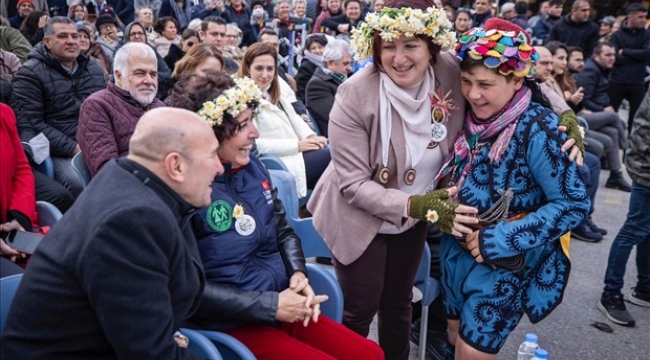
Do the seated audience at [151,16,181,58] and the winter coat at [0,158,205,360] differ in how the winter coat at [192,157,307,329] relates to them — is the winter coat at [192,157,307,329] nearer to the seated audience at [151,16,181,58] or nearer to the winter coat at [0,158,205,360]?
the winter coat at [0,158,205,360]

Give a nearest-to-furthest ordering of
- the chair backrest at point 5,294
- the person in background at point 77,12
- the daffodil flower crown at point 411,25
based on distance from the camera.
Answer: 1. the chair backrest at point 5,294
2. the daffodil flower crown at point 411,25
3. the person in background at point 77,12

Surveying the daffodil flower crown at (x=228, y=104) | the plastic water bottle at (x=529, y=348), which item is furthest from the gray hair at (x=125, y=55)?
the plastic water bottle at (x=529, y=348)

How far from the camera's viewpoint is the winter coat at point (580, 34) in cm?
958

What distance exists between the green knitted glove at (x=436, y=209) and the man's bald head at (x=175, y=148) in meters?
0.88

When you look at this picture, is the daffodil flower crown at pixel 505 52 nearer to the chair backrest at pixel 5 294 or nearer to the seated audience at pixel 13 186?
the chair backrest at pixel 5 294

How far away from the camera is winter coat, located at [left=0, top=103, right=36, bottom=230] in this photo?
9.78ft

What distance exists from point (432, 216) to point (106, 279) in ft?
3.90

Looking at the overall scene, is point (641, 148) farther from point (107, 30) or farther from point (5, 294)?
point (107, 30)

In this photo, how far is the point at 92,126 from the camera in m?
3.44

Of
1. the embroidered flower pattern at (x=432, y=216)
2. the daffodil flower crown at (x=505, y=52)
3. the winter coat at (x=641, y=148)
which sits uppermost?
the daffodil flower crown at (x=505, y=52)

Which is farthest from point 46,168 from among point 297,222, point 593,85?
point 593,85

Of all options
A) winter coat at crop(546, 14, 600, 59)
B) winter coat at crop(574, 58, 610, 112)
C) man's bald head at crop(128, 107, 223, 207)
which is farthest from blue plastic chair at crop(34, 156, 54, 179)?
winter coat at crop(546, 14, 600, 59)

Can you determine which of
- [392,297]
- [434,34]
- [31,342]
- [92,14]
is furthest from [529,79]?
[92,14]

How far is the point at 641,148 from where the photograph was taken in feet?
11.7
